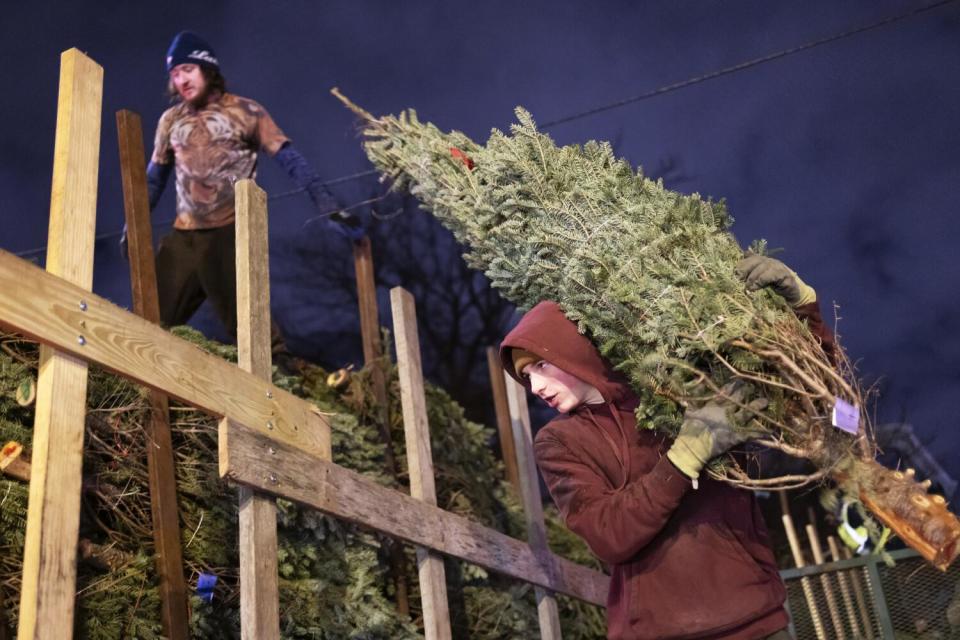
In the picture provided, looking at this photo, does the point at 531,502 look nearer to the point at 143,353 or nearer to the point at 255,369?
the point at 255,369

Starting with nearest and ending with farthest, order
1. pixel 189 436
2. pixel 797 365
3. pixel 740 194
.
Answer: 1. pixel 797 365
2. pixel 189 436
3. pixel 740 194

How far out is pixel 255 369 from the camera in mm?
Answer: 3084

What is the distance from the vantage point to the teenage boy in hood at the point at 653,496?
8.64 feet

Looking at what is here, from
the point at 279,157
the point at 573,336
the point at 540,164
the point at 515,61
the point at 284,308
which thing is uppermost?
the point at 515,61

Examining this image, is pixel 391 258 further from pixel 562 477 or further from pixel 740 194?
pixel 562 477

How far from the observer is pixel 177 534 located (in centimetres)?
326

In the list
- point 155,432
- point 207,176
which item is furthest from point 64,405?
point 207,176

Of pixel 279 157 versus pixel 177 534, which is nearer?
pixel 177 534

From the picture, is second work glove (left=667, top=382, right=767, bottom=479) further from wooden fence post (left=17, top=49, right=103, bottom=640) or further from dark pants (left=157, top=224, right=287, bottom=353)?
dark pants (left=157, top=224, right=287, bottom=353)

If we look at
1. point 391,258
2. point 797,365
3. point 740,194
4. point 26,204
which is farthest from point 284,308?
point 797,365

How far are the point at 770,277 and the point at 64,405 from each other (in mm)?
1796

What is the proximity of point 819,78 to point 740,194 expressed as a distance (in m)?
1.78

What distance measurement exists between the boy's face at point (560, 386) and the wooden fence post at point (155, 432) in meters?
1.29

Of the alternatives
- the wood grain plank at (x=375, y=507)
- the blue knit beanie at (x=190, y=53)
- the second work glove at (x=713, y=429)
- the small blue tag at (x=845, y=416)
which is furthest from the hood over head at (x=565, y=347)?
the blue knit beanie at (x=190, y=53)
